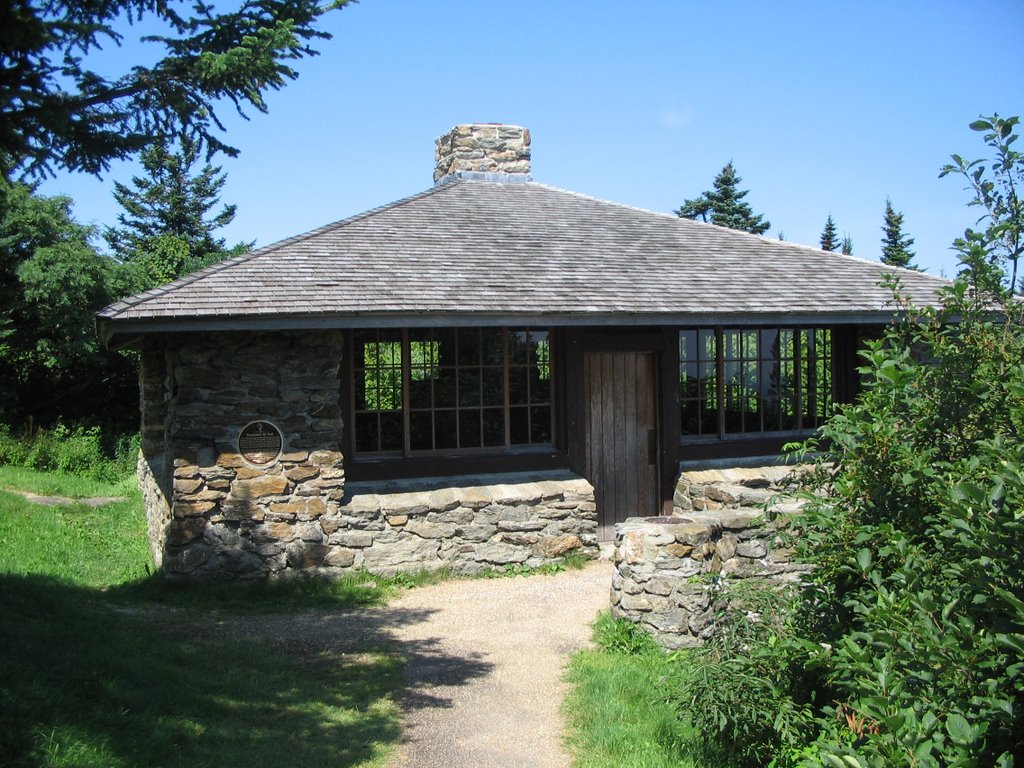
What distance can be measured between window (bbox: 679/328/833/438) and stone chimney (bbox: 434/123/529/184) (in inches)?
173

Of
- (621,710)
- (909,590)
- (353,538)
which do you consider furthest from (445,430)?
(909,590)

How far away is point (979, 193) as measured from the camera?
3.72 m

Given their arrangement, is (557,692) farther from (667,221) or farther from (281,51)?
(667,221)

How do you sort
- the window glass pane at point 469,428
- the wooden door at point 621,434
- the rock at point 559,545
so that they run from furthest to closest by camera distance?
1. the wooden door at point 621,434
2. the window glass pane at point 469,428
3. the rock at point 559,545

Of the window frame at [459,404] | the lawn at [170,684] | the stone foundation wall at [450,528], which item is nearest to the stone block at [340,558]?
the stone foundation wall at [450,528]

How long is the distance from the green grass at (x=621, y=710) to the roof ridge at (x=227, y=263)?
499cm

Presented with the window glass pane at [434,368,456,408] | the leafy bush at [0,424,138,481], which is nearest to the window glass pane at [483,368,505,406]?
the window glass pane at [434,368,456,408]

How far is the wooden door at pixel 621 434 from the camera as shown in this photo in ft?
33.2

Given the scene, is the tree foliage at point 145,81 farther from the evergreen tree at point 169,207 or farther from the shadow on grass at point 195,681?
the evergreen tree at point 169,207

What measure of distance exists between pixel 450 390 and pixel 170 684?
4.74 m

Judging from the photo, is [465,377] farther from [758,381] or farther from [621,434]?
[758,381]

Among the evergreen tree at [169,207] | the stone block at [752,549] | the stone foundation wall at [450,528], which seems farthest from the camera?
the evergreen tree at [169,207]

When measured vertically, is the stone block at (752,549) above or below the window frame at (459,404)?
below

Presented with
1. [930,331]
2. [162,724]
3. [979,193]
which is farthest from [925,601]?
[162,724]
